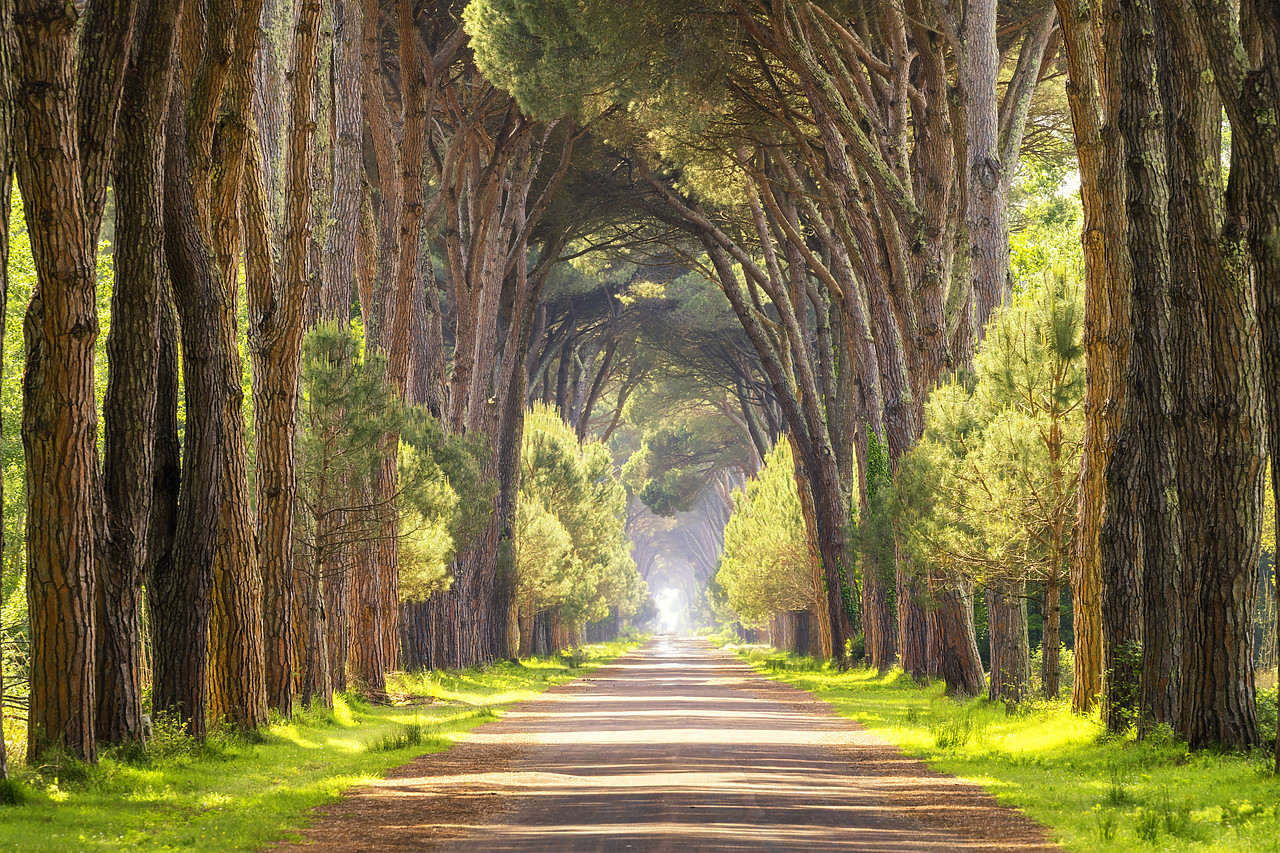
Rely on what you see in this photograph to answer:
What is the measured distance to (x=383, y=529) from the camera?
19766 millimetres

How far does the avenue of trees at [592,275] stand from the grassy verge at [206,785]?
0.46 metres

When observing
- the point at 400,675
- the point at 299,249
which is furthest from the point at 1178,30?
the point at 400,675

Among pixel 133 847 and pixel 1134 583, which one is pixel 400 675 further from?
pixel 133 847

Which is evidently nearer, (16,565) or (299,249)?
(299,249)

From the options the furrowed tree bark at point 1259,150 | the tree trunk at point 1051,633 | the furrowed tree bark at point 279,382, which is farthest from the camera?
the tree trunk at point 1051,633

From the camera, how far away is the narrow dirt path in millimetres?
7730

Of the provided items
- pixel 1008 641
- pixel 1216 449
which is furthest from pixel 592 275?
pixel 1216 449

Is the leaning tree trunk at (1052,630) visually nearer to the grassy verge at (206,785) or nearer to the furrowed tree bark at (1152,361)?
the furrowed tree bark at (1152,361)

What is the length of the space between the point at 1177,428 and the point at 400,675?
17077 mm

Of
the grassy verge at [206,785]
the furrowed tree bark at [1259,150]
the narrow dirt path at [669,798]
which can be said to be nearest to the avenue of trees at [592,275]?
the furrowed tree bark at [1259,150]

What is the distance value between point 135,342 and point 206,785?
378 centimetres

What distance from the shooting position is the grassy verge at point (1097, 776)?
24.7ft

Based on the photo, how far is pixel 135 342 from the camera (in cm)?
1102

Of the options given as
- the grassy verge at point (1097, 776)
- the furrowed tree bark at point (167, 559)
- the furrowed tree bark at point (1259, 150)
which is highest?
the furrowed tree bark at point (1259, 150)
